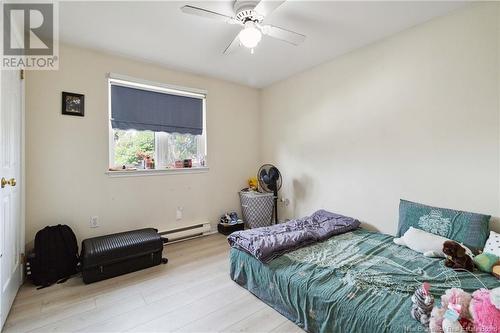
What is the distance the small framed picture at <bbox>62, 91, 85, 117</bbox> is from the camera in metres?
2.45

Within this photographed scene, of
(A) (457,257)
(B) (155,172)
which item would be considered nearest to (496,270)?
(A) (457,257)

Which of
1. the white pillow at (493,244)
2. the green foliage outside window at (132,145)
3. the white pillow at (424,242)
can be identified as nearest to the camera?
the white pillow at (493,244)

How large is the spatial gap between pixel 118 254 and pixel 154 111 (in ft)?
5.75

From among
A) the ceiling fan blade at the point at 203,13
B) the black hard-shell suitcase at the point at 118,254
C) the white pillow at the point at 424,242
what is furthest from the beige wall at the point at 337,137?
the ceiling fan blade at the point at 203,13

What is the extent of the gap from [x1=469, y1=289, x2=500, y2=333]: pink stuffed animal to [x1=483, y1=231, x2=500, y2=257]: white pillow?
77cm

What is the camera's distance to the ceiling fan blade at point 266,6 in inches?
61.2

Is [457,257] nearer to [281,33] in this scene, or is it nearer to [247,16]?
[281,33]

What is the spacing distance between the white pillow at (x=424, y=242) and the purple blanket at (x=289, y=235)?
1.91 ft

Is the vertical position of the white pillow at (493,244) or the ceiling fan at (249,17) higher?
the ceiling fan at (249,17)

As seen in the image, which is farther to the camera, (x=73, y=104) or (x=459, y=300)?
(x=73, y=104)

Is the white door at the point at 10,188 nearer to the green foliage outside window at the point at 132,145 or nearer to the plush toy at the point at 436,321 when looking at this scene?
the green foliage outside window at the point at 132,145

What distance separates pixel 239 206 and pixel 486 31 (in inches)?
131

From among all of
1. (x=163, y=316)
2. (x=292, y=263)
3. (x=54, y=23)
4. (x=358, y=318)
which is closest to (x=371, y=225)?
(x=292, y=263)

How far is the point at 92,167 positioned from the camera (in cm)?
262
